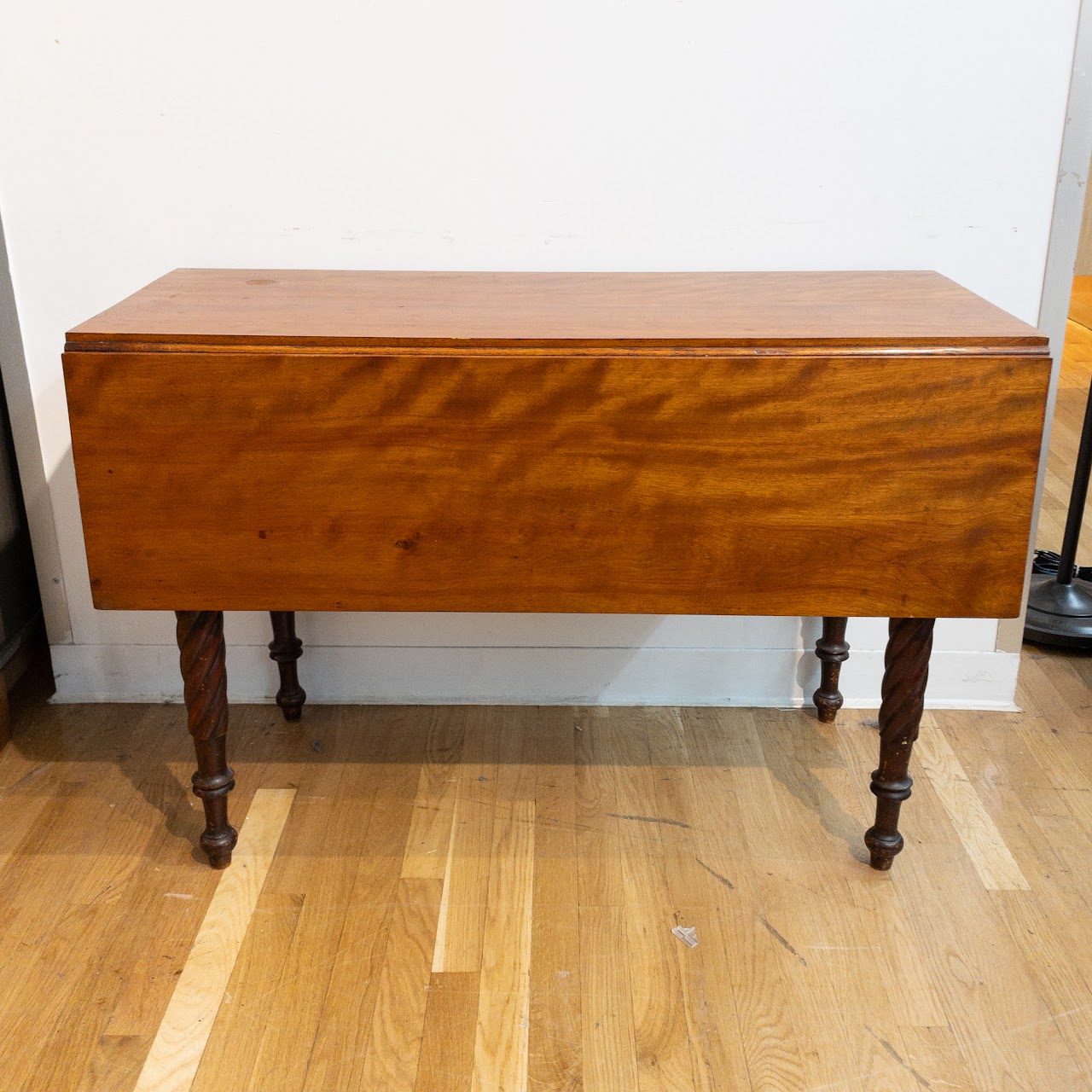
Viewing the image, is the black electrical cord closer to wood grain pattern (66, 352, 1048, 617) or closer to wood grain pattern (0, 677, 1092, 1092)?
wood grain pattern (0, 677, 1092, 1092)

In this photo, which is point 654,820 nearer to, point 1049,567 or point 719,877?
point 719,877

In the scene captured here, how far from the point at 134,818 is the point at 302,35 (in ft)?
3.98

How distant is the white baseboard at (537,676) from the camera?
82.7 inches

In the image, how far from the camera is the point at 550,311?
1.58 meters

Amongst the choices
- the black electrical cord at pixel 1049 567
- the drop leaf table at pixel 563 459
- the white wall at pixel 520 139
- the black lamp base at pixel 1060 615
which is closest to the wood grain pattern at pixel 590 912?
the black lamp base at pixel 1060 615

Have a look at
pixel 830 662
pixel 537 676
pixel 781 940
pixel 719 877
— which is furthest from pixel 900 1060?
pixel 537 676

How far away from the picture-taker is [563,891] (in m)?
1.63

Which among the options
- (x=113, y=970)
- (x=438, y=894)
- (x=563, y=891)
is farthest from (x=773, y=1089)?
(x=113, y=970)

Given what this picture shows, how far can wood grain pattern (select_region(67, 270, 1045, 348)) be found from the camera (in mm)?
1433

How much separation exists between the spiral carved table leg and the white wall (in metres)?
0.62

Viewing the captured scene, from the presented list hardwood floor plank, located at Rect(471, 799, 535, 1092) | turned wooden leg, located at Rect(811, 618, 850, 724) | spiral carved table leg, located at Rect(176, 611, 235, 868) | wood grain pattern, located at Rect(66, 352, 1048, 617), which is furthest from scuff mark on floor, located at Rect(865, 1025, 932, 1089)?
spiral carved table leg, located at Rect(176, 611, 235, 868)

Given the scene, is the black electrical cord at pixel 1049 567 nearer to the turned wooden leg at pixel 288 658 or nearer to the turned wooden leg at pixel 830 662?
the turned wooden leg at pixel 830 662

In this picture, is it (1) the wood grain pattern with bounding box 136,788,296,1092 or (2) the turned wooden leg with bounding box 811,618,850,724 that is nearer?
(1) the wood grain pattern with bounding box 136,788,296,1092

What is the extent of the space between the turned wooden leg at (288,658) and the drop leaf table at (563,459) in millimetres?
435
